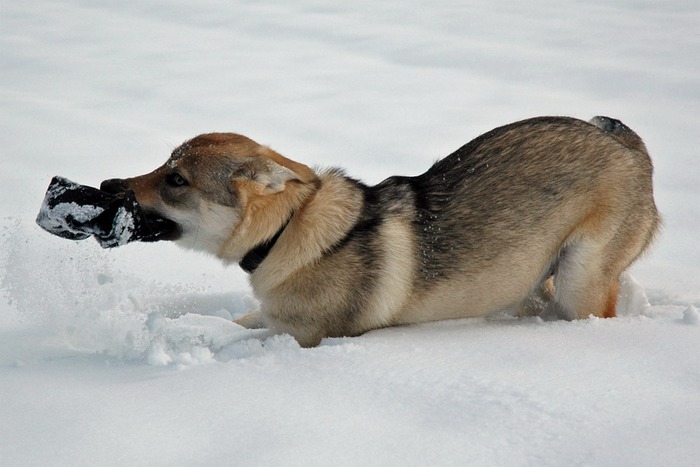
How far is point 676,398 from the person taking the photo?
329 centimetres

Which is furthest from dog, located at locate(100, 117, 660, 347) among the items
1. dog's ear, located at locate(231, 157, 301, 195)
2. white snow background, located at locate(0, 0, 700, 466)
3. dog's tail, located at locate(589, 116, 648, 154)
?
white snow background, located at locate(0, 0, 700, 466)

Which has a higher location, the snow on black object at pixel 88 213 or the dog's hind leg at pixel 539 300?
the snow on black object at pixel 88 213

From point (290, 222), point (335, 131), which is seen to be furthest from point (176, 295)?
point (335, 131)

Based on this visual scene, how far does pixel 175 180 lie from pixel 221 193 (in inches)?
10.6

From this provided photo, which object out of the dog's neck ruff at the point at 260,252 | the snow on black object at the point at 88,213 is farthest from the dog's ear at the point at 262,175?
the snow on black object at the point at 88,213

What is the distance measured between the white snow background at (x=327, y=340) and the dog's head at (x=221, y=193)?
582 millimetres

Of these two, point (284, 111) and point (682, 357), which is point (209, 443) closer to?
point (682, 357)

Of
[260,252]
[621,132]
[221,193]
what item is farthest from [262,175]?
[621,132]

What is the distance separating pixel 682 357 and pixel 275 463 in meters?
2.04

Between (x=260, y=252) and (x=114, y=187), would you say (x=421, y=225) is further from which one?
(x=114, y=187)

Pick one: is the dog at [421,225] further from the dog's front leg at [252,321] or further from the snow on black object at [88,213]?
the snow on black object at [88,213]

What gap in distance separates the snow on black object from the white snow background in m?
0.52

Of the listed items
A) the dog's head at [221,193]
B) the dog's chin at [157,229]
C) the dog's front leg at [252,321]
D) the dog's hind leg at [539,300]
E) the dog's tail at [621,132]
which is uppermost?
the dog's tail at [621,132]

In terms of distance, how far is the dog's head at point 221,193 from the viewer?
14.1 feet
